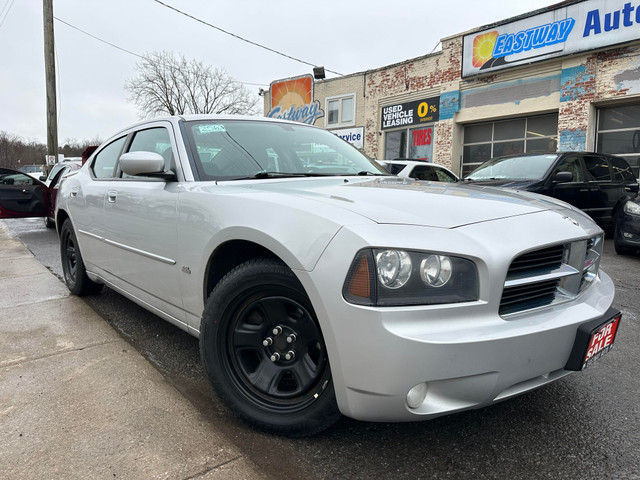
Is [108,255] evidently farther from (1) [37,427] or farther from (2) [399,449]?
(2) [399,449]

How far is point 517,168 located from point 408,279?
6.79 metres

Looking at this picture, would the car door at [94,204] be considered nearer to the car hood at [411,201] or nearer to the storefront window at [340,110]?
the car hood at [411,201]

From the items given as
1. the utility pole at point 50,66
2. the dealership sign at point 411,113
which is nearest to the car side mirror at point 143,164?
the dealership sign at point 411,113

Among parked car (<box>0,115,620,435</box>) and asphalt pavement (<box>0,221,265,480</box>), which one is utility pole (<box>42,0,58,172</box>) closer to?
asphalt pavement (<box>0,221,265,480</box>)

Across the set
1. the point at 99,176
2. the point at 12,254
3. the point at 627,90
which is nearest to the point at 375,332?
the point at 99,176

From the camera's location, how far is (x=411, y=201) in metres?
→ 2.02

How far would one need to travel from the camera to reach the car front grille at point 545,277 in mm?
1752

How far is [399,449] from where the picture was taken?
1961 mm

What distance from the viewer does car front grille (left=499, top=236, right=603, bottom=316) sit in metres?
1.75

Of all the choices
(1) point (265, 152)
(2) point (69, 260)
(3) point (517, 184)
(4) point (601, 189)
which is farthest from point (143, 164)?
(4) point (601, 189)

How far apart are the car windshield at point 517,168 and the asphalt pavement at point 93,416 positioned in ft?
20.6

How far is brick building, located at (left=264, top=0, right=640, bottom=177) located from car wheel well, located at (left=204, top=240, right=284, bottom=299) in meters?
12.4

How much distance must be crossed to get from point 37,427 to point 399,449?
1.60m

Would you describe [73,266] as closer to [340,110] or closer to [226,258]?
[226,258]
